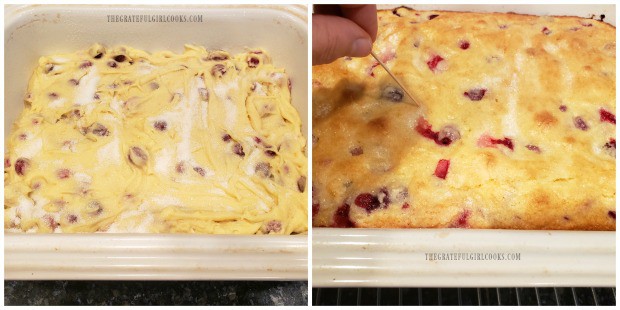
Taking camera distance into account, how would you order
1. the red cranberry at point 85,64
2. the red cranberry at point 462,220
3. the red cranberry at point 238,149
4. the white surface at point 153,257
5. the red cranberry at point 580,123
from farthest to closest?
the red cranberry at point 85,64
the red cranberry at point 238,149
the red cranberry at point 580,123
the red cranberry at point 462,220
the white surface at point 153,257

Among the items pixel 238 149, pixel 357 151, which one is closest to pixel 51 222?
pixel 238 149

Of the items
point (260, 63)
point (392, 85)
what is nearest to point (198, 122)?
point (260, 63)

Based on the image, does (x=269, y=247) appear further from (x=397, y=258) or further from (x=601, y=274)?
(x=601, y=274)

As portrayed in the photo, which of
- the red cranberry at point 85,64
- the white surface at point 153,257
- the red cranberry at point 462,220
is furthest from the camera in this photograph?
the red cranberry at point 85,64

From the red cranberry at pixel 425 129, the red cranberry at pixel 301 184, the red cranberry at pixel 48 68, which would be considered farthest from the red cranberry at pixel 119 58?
the red cranberry at pixel 425 129

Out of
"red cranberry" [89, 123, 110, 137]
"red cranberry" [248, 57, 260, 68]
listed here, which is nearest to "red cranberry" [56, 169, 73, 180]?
"red cranberry" [89, 123, 110, 137]

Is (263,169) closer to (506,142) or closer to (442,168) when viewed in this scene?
(442,168)

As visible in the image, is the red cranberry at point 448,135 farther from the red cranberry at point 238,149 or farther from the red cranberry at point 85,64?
the red cranberry at point 85,64
